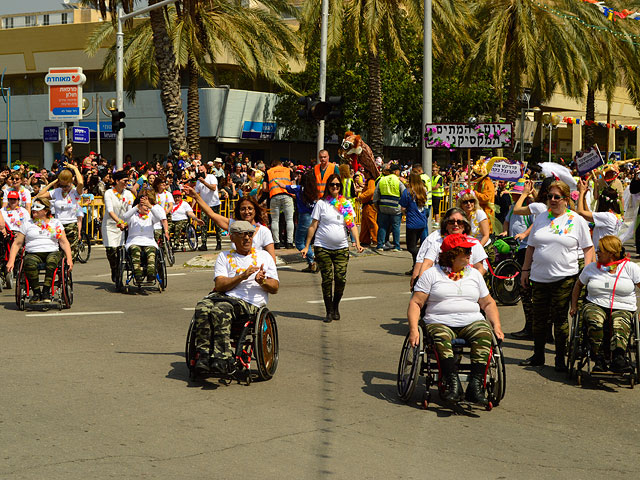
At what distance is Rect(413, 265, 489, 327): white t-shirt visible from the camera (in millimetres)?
7367

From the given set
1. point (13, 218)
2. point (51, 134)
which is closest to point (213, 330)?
point (13, 218)

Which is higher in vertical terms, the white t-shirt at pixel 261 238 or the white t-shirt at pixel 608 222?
the white t-shirt at pixel 608 222

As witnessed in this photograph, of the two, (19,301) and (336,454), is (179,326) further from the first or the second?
(336,454)

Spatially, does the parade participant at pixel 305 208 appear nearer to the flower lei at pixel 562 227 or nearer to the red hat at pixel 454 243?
the flower lei at pixel 562 227

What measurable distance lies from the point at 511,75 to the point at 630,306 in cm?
2556

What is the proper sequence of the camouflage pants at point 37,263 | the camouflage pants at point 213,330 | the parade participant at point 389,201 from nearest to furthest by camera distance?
the camouflage pants at point 213,330
the camouflage pants at point 37,263
the parade participant at point 389,201

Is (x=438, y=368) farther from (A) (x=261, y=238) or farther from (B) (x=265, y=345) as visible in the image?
(A) (x=261, y=238)

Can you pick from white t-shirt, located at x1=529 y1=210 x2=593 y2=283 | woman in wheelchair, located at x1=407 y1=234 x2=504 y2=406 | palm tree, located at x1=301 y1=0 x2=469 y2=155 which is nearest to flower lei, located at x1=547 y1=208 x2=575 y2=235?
white t-shirt, located at x1=529 y1=210 x2=593 y2=283

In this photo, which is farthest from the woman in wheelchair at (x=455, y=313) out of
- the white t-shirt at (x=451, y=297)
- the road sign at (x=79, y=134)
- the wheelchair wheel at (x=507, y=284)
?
the road sign at (x=79, y=134)

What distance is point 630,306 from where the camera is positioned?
8297 mm

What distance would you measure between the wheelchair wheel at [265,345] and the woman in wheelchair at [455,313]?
1.34 meters

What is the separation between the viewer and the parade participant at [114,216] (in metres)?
14.8

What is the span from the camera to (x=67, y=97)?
2603 centimetres

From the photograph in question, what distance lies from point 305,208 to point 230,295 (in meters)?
10.4
